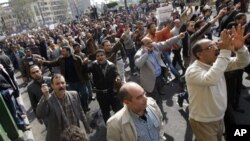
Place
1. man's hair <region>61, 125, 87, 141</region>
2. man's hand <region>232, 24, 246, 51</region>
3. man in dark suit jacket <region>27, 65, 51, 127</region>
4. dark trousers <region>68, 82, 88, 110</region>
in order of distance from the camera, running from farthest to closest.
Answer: dark trousers <region>68, 82, 88, 110</region> → man in dark suit jacket <region>27, 65, 51, 127</region> → man's hand <region>232, 24, 246, 51</region> → man's hair <region>61, 125, 87, 141</region>

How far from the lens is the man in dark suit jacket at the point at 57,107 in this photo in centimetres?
482

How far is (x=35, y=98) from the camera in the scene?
5.85 metres

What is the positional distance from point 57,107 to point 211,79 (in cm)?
217

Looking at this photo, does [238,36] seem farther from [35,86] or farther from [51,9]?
[51,9]

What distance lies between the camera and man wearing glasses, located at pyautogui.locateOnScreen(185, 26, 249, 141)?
375 cm

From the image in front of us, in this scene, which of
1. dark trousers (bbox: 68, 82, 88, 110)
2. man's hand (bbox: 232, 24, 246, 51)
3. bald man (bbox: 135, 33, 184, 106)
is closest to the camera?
man's hand (bbox: 232, 24, 246, 51)

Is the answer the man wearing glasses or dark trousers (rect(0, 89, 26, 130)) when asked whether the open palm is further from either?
dark trousers (rect(0, 89, 26, 130))

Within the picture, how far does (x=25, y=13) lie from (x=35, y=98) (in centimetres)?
11130

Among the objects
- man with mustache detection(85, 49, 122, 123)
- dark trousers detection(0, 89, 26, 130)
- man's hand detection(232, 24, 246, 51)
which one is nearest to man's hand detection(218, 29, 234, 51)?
man's hand detection(232, 24, 246, 51)

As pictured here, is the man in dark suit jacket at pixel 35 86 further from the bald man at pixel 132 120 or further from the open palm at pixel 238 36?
the open palm at pixel 238 36

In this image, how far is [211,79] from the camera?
375 cm

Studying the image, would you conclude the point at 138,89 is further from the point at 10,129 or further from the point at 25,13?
the point at 25,13

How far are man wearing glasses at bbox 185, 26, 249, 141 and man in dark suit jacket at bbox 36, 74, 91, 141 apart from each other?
65.7 inches

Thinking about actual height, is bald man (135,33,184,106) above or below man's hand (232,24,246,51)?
below
